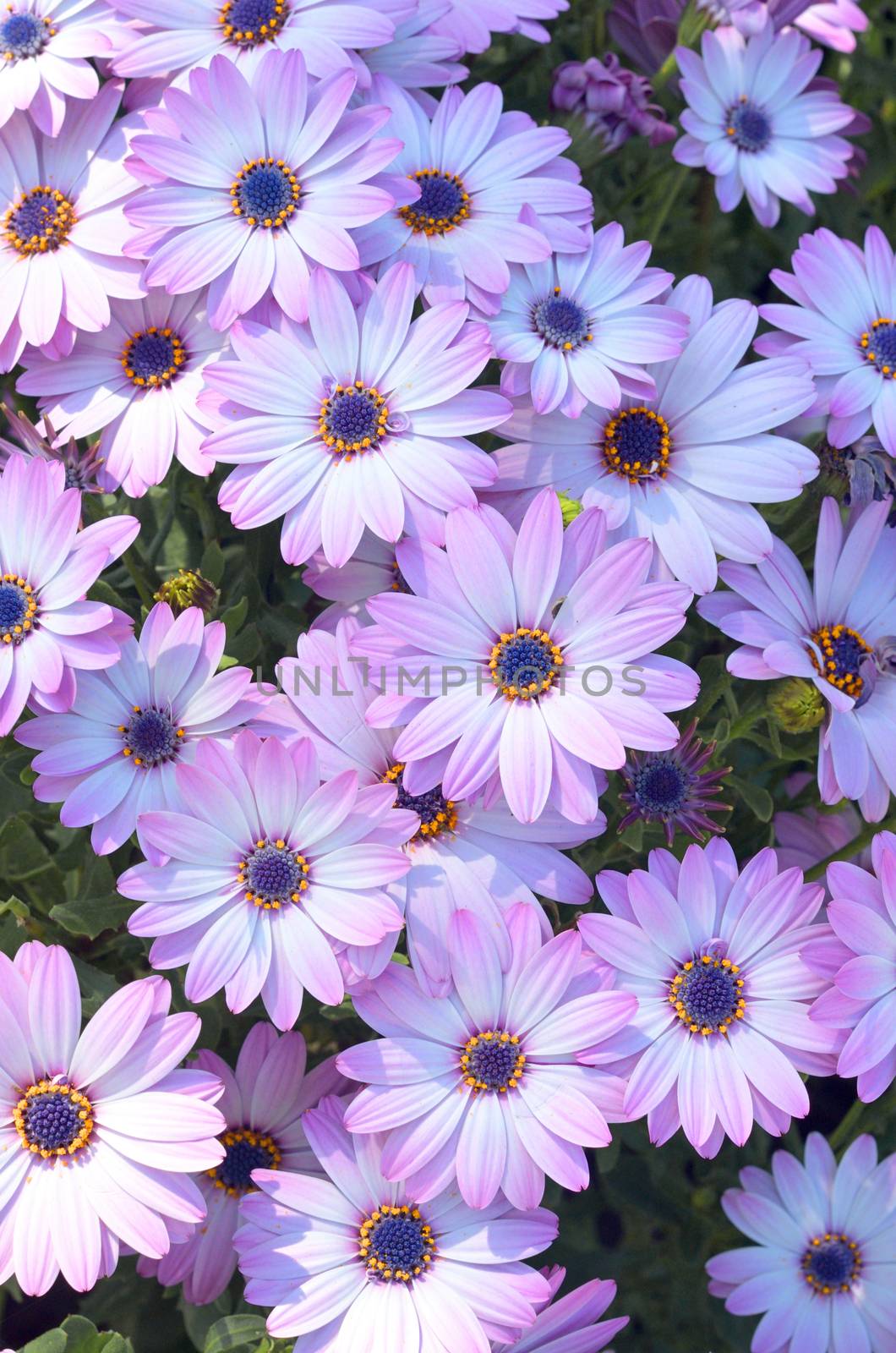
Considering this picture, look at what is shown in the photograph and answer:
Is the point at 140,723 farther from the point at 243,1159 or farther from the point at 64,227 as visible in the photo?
the point at 64,227

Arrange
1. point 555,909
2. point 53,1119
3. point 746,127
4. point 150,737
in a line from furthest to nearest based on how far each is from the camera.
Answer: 1. point 746,127
2. point 555,909
3. point 150,737
4. point 53,1119

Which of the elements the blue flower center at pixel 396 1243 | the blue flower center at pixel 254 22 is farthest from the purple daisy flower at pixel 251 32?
the blue flower center at pixel 396 1243

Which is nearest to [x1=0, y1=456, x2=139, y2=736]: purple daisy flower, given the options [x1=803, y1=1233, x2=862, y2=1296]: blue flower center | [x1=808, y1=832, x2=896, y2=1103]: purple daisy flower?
[x1=808, y1=832, x2=896, y2=1103]: purple daisy flower

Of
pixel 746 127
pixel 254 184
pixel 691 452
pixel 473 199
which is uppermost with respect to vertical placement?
pixel 746 127

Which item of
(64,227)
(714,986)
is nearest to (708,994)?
(714,986)

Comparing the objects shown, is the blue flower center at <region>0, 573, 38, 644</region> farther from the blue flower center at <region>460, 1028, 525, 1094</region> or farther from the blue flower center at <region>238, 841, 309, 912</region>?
the blue flower center at <region>460, 1028, 525, 1094</region>
